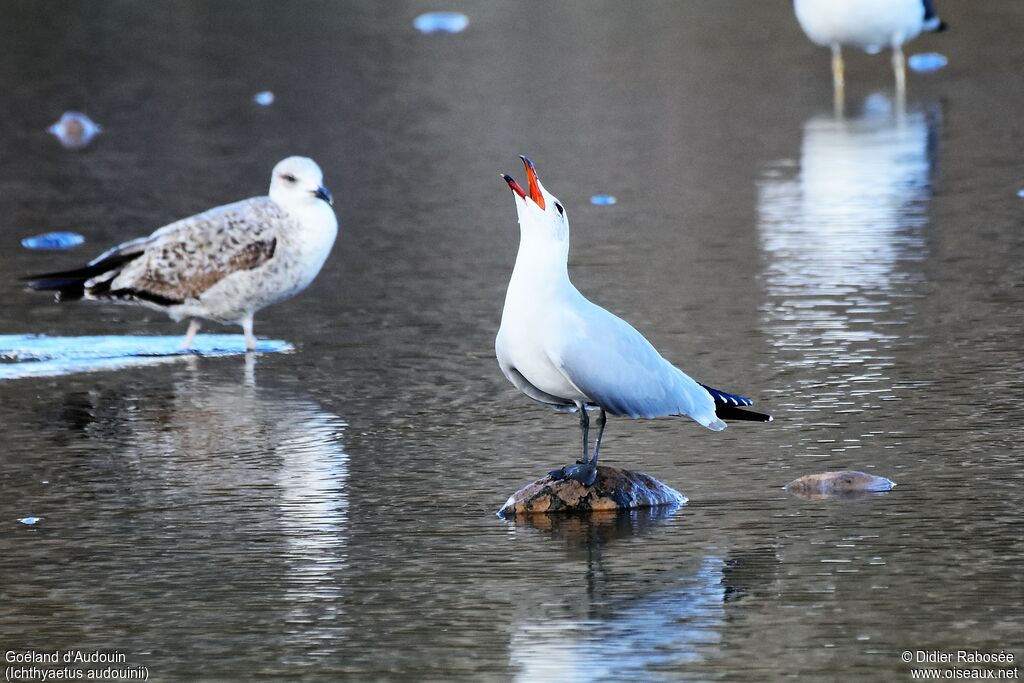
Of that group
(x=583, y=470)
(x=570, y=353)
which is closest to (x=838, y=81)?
(x=583, y=470)

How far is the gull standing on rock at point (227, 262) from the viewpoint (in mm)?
9578

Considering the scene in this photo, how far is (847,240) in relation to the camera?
11.8m

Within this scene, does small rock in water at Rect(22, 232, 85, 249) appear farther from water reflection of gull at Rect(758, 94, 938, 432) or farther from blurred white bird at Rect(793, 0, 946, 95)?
blurred white bird at Rect(793, 0, 946, 95)

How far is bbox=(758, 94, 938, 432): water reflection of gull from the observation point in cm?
919

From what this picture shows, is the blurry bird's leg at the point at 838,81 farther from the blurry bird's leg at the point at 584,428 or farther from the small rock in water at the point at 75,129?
the blurry bird's leg at the point at 584,428

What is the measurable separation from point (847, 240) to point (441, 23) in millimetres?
14020

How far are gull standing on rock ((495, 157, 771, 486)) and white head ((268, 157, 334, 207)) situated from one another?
10.7 ft

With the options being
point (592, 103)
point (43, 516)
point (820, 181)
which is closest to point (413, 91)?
point (592, 103)

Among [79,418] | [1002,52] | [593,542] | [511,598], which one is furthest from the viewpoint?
[1002,52]

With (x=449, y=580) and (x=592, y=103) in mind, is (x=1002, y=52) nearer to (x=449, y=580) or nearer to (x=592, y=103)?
(x=592, y=103)

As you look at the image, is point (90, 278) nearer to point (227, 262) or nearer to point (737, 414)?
point (227, 262)

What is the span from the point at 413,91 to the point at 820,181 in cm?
644

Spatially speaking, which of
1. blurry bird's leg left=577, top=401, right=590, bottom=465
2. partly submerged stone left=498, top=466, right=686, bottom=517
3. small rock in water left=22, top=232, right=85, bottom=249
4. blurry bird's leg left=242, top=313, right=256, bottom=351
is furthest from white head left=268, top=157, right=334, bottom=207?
partly submerged stone left=498, top=466, right=686, bottom=517

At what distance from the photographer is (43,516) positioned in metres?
6.80
